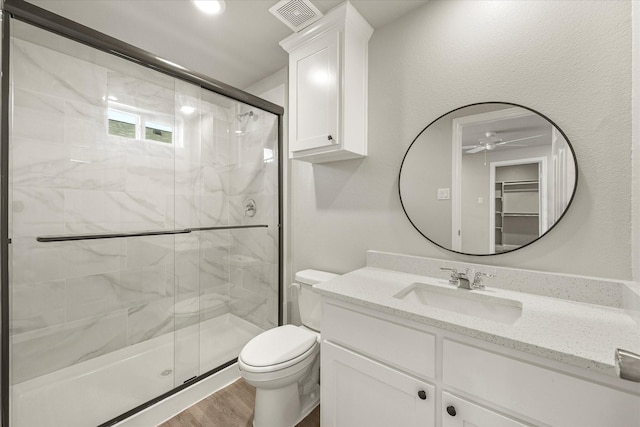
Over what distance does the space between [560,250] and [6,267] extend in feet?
8.06

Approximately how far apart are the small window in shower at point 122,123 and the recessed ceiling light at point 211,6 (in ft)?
2.84

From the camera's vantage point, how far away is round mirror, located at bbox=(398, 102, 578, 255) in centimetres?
117

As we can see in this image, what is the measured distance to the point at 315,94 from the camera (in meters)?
1.64

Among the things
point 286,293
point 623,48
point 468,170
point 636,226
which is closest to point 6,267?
point 286,293

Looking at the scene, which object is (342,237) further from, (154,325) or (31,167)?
(31,167)

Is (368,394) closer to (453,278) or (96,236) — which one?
(453,278)

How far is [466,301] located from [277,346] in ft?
3.35

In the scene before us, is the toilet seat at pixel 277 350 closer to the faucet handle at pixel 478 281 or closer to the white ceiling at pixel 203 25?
the faucet handle at pixel 478 281

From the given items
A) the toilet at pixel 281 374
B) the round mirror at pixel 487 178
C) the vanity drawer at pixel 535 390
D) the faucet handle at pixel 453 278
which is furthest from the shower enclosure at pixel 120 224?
the vanity drawer at pixel 535 390

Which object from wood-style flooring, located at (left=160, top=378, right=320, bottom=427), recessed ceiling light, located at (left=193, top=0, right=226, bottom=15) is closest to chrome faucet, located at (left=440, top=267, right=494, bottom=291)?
wood-style flooring, located at (left=160, top=378, right=320, bottom=427)

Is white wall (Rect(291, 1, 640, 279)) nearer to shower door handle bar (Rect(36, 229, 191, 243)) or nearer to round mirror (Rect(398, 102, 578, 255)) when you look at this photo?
round mirror (Rect(398, 102, 578, 255))

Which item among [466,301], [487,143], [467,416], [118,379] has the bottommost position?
[118,379]

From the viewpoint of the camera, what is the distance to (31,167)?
1.59 metres

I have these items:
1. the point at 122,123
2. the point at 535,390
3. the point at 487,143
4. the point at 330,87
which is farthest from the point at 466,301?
the point at 122,123
